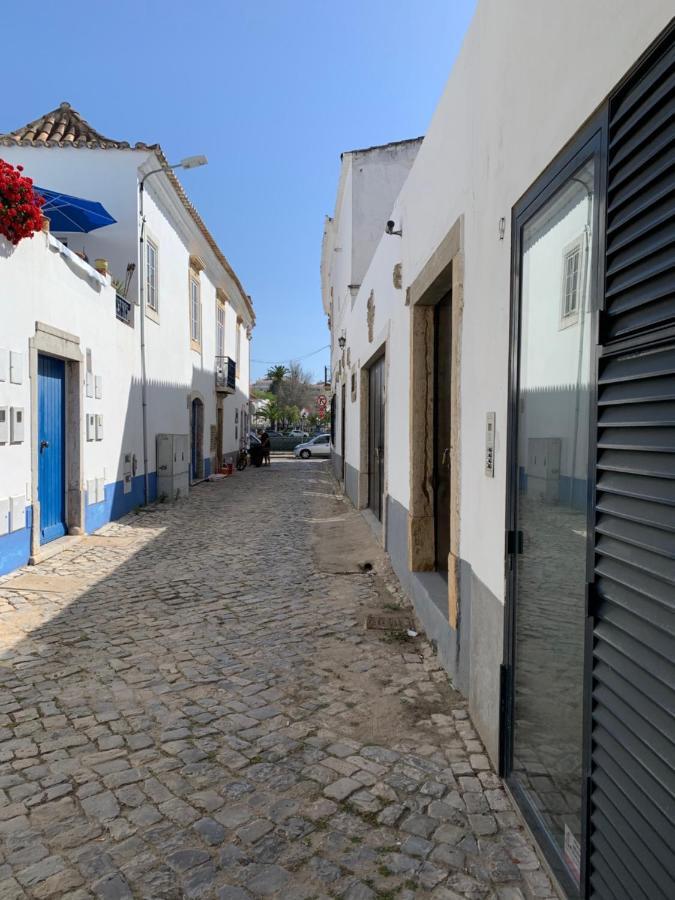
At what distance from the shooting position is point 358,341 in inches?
426

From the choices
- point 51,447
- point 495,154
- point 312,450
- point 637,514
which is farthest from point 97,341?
point 312,450

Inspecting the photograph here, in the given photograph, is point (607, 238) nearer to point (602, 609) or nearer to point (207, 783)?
point (602, 609)

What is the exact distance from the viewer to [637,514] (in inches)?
61.6

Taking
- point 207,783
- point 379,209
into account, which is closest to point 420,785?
point 207,783

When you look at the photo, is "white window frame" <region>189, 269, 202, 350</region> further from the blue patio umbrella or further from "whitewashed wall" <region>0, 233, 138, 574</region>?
the blue patio umbrella

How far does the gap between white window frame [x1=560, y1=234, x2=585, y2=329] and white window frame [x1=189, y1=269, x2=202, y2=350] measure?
584 inches

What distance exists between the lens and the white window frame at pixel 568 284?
1.97 metres

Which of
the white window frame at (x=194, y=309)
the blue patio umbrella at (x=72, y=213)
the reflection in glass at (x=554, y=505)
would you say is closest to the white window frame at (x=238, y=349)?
the white window frame at (x=194, y=309)

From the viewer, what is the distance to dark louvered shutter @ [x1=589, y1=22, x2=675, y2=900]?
1.42 metres

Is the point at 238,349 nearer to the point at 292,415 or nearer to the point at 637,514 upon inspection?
the point at 637,514

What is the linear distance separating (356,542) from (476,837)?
5.83 meters

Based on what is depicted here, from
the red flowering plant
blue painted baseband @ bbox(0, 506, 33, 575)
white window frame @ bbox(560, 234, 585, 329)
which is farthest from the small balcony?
white window frame @ bbox(560, 234, 585, 329)

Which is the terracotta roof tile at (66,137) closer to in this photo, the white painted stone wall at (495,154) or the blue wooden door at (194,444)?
the blue wooden door at (194,444)

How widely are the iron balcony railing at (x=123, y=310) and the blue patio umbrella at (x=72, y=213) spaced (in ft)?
4.29
